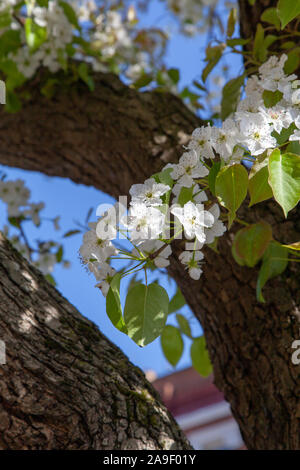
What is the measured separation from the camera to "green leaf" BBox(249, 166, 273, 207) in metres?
0.75

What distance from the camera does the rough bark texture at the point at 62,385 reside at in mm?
863

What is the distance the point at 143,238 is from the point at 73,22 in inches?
49.2

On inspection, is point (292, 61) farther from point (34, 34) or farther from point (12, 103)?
point (12, 103)

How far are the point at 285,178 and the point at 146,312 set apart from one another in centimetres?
28

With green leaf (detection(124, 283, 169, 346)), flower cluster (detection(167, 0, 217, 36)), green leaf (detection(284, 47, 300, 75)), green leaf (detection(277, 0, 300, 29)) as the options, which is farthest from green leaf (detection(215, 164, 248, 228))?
flower cluster (detection(167, 0, 217, 36))

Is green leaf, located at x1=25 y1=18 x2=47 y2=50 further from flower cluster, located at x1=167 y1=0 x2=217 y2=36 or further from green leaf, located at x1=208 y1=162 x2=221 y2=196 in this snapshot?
flower cluster, located at x1=167 y1=0 x2=217 y2=36

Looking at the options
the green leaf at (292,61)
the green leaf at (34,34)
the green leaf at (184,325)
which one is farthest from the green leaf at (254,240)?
the green leaf at (34,34)

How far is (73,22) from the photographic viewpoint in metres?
1.74

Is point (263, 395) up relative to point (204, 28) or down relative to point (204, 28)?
down

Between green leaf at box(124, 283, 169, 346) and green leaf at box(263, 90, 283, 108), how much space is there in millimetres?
379

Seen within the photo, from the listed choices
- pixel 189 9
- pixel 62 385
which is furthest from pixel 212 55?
pixel 189 9

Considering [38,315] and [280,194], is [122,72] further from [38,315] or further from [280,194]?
[280,194]

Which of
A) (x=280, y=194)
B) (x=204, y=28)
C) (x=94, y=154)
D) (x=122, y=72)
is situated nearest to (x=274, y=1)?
(x=94, y=154)
